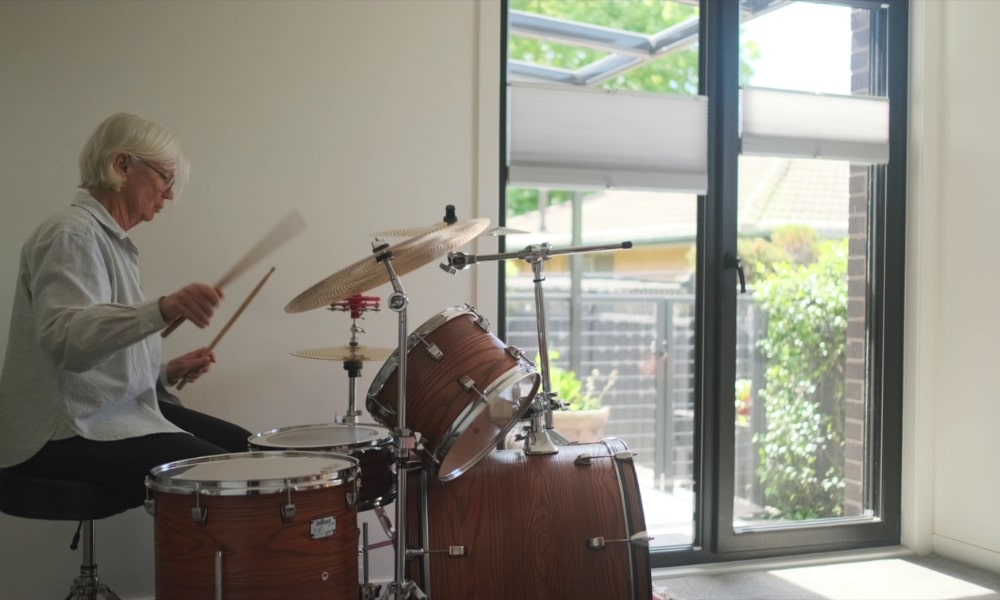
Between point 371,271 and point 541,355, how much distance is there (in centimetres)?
58

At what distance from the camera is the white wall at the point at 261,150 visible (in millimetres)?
2508

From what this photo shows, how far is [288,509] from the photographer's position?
65.2 inches

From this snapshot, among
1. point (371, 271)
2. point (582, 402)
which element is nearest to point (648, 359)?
point (582, 402)

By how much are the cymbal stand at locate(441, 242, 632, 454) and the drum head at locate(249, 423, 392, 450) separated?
0.37 meters

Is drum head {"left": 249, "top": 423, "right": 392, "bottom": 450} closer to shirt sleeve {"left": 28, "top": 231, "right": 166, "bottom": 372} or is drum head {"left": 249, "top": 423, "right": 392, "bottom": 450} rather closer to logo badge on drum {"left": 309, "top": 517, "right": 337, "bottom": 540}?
logo badge on drum {"left": 309, "top": 517, "right": 337, "bottom": 540}

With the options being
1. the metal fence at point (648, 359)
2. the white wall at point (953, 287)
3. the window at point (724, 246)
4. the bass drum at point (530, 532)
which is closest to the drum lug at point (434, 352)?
the bass drum at point (530, 532)

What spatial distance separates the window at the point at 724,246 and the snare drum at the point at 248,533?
1351 millimetres

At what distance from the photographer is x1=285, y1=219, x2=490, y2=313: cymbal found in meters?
1.92

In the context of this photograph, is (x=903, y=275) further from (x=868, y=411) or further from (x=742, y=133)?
(x=742, y=133)

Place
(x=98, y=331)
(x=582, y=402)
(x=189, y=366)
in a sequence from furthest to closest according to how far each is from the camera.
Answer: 1. (x=582, y=402)
2. (x=189, y=366)
3. (x=98, y=331)

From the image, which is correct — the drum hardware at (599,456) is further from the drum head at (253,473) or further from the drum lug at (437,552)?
the drum head at (253,473)

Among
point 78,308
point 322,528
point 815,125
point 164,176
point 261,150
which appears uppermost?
point 815,125

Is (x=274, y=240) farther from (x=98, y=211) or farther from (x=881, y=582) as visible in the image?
(x=881, y=582)

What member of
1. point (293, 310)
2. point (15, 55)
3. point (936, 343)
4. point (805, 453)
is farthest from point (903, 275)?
point (15, 55)
